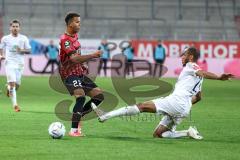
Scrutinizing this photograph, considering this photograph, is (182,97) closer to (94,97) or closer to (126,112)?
(126,112)

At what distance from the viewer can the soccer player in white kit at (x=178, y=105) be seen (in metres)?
11.6

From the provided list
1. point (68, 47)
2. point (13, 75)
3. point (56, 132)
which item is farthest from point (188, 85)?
point (13, 75)

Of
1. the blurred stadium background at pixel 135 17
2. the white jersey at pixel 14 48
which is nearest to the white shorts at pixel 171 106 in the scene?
the white jersey at pixel 14 48

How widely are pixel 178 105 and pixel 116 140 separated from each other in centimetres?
128

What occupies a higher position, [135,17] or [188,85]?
[135,17]

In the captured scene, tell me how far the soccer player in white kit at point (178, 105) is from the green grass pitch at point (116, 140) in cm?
30

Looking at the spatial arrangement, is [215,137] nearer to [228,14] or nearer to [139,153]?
[139,153]

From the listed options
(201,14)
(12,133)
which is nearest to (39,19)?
(201,14)

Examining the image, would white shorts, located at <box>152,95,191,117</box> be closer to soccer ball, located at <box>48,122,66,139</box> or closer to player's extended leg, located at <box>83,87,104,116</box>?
player's extended leg, located at <box>83,87,104,116</box>

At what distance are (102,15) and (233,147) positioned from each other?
31.9 meters

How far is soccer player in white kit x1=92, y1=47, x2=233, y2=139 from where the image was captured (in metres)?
11.6

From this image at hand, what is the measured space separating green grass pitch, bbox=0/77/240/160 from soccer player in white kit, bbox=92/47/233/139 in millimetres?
301

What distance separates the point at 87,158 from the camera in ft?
29.9

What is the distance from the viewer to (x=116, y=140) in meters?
11.2
